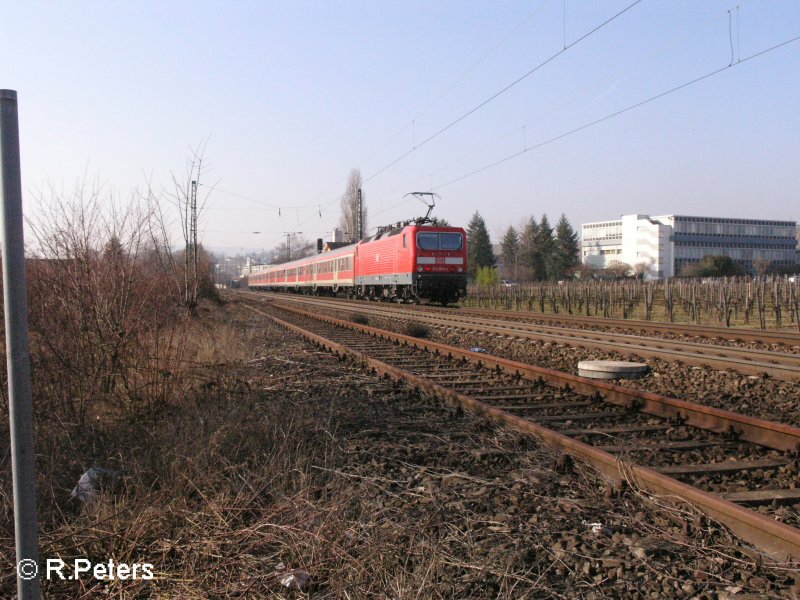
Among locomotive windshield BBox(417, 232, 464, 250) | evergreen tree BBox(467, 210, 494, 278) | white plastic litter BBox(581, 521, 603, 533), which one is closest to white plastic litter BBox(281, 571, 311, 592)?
white plastic litter BBox(581, 521, 603, 533)

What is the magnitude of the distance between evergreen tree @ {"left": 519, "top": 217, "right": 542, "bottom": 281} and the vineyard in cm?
4558

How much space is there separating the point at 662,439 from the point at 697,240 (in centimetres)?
9268

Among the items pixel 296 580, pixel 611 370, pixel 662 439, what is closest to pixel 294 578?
pixel 296 580

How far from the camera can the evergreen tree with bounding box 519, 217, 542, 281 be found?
84.2 m

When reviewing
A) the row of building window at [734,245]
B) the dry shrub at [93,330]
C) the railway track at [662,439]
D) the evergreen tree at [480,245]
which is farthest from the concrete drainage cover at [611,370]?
the row of building window at [734,245]

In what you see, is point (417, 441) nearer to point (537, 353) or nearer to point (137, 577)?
point (137, 577)

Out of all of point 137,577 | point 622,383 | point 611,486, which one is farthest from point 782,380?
point 137,577

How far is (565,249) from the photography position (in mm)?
85438

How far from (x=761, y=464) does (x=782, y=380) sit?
4159 millimetres

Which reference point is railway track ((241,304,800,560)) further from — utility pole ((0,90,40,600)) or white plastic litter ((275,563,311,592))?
utility pole ((0,90,40,600))

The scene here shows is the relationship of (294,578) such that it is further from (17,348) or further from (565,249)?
(565,249)

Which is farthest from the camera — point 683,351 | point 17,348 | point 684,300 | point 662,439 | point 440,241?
point 684,300

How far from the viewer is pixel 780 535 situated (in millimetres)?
3205

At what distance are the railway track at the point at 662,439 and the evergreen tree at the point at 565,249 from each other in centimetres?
7780
